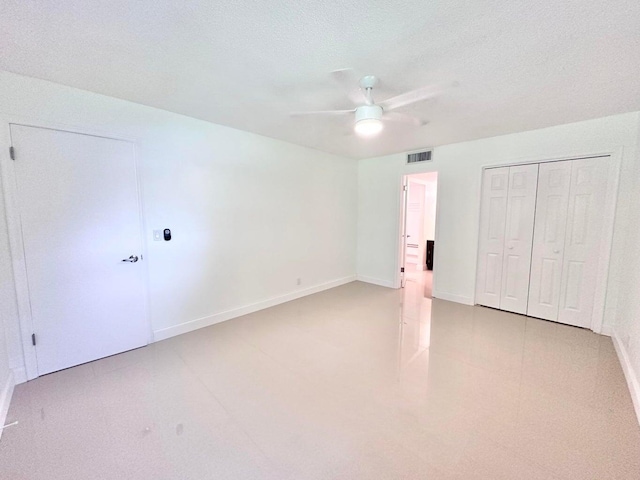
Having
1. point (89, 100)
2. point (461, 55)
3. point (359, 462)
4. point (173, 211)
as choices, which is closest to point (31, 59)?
point (89, 100)

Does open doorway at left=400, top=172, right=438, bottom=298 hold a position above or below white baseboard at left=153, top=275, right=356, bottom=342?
above

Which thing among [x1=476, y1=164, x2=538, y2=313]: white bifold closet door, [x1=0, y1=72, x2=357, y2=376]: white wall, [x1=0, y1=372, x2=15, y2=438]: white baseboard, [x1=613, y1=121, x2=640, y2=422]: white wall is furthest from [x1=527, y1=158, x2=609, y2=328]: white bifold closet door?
[x1=0, y1=372, x2=15, y2=438]: white baseboard

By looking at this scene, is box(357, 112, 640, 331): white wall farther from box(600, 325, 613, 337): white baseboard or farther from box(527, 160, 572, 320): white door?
box(527, 160, 572, 320): white door

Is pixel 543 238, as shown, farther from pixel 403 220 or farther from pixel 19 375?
pixel 19 375

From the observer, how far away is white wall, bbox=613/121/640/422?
214 cm

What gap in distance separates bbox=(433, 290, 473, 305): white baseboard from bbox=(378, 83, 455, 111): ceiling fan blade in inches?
122

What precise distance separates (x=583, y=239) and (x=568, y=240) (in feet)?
0.44

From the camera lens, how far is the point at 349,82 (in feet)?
7.18

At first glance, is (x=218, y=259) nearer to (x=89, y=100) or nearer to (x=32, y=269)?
(x=32, y=269)

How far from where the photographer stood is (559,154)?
331 cm

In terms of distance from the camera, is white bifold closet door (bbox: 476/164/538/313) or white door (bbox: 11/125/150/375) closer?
white door (bbox: 11/125/150/375)

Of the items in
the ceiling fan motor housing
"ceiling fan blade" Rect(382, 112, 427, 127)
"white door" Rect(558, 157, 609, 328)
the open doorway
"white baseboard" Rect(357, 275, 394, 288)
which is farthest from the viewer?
the open doorway

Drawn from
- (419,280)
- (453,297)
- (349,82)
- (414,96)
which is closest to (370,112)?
(349,82)

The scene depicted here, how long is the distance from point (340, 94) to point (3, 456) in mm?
3398
